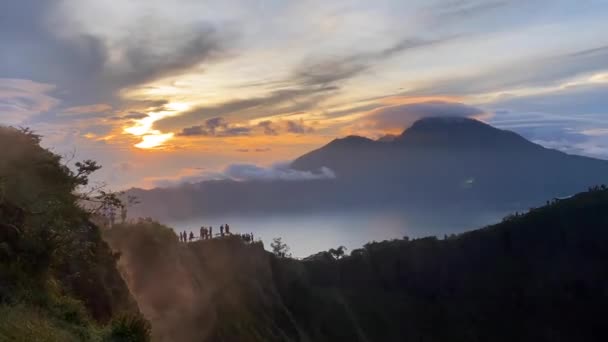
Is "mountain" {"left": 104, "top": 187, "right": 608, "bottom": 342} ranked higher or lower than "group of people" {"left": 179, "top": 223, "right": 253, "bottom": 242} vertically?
lower

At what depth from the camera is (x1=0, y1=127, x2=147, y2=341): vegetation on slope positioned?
13.5 m

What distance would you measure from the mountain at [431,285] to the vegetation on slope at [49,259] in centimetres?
3840

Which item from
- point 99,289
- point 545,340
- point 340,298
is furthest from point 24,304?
point 545,340

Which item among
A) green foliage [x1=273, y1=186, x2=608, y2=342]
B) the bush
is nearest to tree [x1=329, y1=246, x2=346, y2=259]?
green foliage [x1=273, y1=186, x2=608, y2=342]

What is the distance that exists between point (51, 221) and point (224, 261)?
53297 mm

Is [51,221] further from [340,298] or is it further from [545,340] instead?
[545,340]

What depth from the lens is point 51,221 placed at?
17266 mm

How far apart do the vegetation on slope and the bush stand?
28 mm

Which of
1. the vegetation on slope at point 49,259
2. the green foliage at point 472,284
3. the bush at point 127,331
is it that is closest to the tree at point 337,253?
the green foliage at point 472,284

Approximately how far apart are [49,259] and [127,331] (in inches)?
126

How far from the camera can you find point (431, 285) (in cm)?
9494

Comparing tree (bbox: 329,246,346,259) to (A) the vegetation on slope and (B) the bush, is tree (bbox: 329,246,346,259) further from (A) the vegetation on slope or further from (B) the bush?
(B) the bush

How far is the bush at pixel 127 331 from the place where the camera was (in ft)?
48.7

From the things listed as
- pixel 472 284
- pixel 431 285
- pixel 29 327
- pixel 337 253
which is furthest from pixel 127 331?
pixel 472 284
